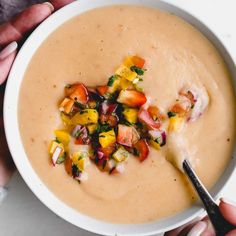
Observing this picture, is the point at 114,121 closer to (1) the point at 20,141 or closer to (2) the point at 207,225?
(1) the point at 20,141

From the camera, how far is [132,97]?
1490 mm

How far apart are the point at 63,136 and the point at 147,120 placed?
283 millimetres

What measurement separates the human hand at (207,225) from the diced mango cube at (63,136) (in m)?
0.55

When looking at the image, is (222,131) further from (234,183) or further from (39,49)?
(39,49)

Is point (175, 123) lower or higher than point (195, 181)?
higher

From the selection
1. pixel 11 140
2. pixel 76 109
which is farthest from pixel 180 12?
pixel 11 140

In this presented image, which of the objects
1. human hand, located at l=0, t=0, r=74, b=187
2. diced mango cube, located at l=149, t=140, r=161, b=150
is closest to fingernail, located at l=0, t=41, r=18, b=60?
human hand, located at l=0, t=0, r=74, b=187

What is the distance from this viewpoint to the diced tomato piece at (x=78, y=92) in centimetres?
148

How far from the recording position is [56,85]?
1.51 m

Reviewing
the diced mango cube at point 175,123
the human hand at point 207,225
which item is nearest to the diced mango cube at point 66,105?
the diced mango cube at point 175,123

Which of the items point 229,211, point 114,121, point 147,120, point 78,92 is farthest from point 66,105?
point 229,211

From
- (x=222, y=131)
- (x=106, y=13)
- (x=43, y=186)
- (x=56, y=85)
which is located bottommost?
(x=43, y=186)

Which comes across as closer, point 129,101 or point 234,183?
point 129,101

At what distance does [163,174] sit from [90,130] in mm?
283
